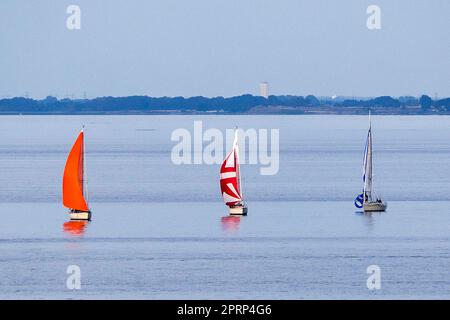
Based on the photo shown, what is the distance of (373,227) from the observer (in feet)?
237

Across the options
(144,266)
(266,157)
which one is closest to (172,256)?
(144,266)

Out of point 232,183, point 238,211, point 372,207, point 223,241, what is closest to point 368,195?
point 372,207

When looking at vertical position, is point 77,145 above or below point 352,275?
above

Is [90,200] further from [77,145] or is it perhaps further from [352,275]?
[352,275]

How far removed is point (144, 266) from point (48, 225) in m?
18.6

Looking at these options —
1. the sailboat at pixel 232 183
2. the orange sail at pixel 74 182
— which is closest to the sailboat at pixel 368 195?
the sailboat at pixel 232 183

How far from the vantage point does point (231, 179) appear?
77438 millimetres

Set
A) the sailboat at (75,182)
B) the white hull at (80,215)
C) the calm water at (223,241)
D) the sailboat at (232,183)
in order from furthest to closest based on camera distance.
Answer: the sailboat at (232,183), the white hull at (80,215), the sailboat at (75,182), the calm water at (223,241)

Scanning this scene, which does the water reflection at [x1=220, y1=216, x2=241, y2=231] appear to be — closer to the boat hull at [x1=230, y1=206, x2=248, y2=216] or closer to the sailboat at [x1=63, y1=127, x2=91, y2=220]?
the boat hull at [x1=230, y1=206, x2=248, y2=216]

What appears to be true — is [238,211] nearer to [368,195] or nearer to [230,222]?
[230,222]

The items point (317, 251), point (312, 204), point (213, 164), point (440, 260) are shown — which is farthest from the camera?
point (213, 164)

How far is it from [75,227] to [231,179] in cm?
1148

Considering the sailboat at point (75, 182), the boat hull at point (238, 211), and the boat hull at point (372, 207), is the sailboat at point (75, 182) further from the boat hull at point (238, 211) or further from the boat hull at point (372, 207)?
the boat hull at point (372, 207)

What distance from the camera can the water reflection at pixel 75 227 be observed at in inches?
2726
